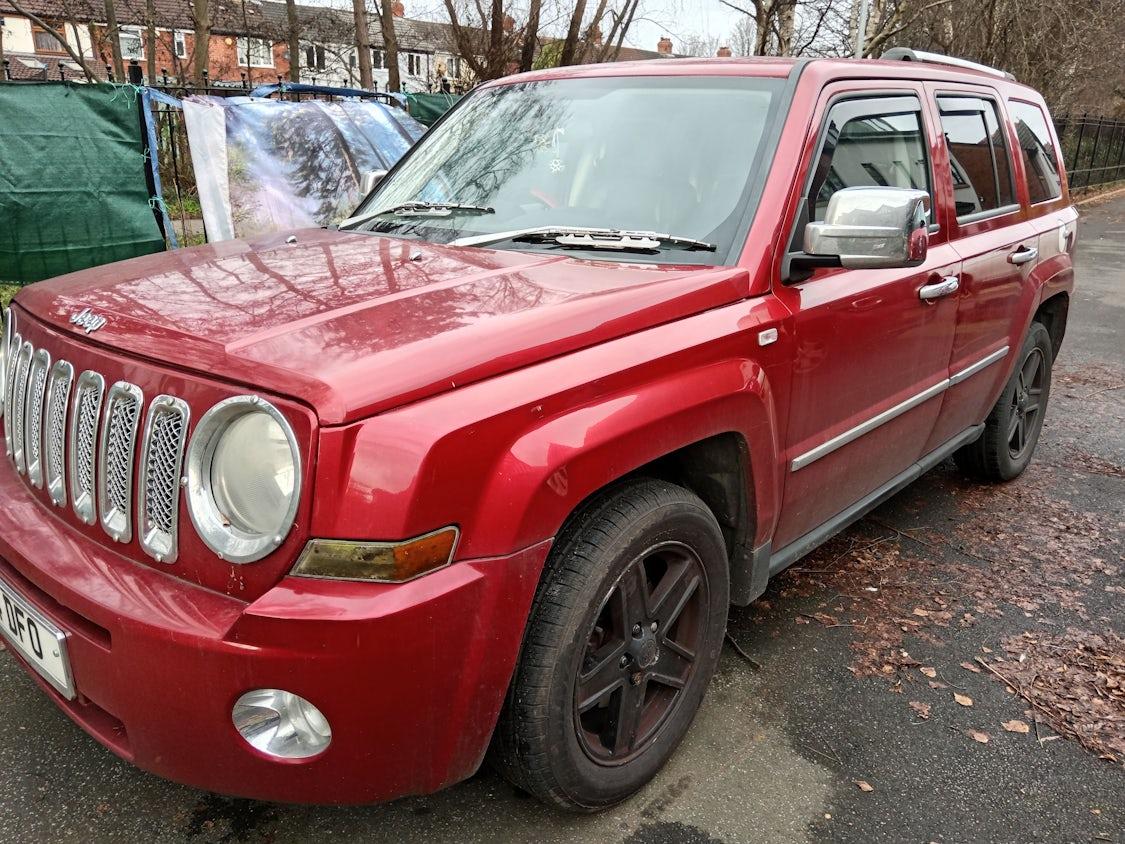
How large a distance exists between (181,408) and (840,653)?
2322 mm

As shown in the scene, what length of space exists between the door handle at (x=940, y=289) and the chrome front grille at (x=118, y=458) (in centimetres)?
252

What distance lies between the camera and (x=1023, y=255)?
3926 mm

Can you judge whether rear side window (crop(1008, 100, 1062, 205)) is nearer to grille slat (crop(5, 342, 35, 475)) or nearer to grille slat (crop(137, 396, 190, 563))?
grille slat (crop(137, 396, 190, 563))

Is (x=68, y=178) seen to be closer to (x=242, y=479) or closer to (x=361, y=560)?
(x=242, y=479)

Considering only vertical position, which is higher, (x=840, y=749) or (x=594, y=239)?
(x=594, y=239)

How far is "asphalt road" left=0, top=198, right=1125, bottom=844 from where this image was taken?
2234mm

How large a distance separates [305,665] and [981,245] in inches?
123

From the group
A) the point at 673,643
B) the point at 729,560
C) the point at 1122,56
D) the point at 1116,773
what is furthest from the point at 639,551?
the point at 1122,56

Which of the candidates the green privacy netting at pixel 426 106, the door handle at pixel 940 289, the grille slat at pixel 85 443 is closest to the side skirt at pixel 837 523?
the door handle at pixel 940 289

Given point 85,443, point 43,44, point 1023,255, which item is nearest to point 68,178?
point 85,443

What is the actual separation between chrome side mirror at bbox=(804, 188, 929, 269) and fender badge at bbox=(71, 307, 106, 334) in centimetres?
183

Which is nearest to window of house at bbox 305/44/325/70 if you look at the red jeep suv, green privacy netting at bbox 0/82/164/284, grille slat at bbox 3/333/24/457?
green privacy netting at bbox 0/82/164/284

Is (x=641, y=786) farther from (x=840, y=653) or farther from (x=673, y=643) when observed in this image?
(x=840, y=653)

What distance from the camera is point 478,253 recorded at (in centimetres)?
259
